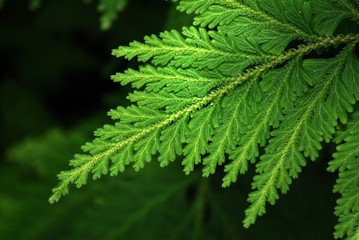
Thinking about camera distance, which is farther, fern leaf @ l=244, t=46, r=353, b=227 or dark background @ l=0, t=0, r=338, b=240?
dark background @ l=0, t=0, r=338, b=240

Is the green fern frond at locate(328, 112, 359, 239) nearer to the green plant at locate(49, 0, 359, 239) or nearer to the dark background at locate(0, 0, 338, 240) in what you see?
the green plant at locate(49, 0, 359, 239)

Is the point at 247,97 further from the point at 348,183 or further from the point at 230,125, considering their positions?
the point at 348,183

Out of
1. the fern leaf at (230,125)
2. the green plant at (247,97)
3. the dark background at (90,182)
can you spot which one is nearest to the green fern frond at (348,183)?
the green plant at (247,97)

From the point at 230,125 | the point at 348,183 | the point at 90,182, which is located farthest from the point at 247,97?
the point at 90,182

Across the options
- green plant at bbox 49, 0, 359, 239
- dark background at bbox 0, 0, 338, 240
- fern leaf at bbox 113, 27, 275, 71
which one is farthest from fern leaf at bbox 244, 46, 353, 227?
dark background at bbox 0, 0, 338, 240

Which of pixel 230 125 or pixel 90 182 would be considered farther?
pixel 90 182

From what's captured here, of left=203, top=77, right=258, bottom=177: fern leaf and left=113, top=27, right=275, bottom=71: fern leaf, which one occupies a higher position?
left=113, top=27, right=275, bottom=71: fern leaf

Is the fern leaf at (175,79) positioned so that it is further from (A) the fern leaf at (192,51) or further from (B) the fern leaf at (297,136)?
(B) the fern leaf at (297,136)
